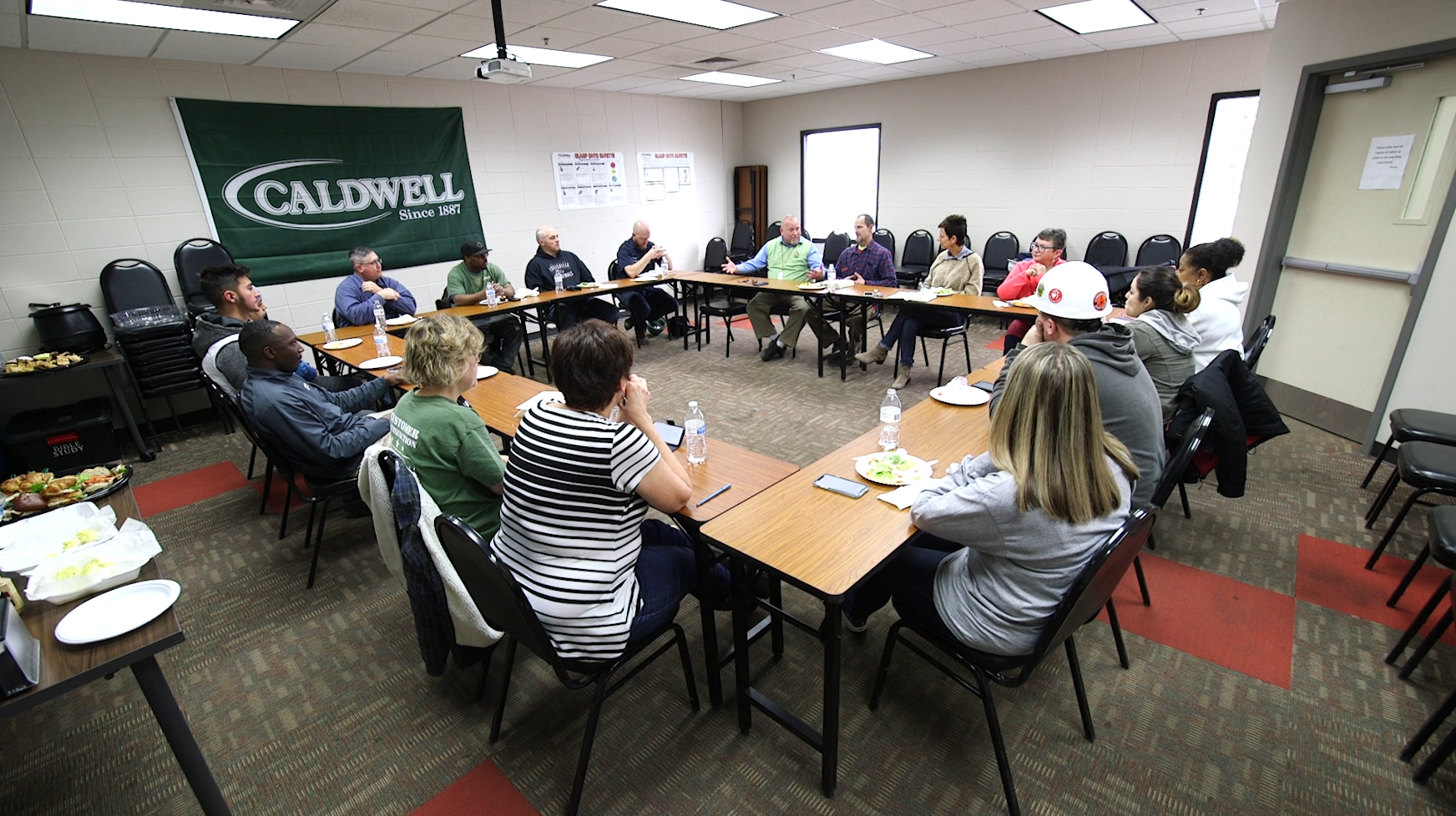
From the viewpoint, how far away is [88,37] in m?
3.78

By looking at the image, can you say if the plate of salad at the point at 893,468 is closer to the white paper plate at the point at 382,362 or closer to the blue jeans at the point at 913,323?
the white paper plate at the point at 382,362

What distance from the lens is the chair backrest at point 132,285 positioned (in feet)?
14.6

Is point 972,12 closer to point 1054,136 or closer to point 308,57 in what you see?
point 1054,136

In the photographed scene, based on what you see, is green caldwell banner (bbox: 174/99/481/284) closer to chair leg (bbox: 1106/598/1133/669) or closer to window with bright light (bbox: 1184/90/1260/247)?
chair leg (bbox: 1106/598/1133/669)

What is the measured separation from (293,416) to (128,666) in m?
1.47

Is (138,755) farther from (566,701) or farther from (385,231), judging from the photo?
(385,231)

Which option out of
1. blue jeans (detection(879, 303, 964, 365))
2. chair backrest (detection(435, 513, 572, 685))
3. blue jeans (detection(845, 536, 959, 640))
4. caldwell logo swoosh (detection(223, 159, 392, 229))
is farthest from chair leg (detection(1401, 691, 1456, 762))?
caldwell logo swoosh (detection(223, 159, 392, 229))

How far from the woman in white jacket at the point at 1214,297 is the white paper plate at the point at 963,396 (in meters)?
0.95

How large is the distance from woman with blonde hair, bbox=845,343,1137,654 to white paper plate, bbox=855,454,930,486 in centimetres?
26

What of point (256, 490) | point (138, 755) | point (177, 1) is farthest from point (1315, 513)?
point (177, 1)

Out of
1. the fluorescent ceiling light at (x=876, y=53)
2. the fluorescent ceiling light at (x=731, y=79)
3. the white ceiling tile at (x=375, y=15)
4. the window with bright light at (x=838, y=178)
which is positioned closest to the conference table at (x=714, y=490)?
the white ceiling tile at (x=375, y=15)

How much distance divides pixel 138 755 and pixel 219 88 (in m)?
5.12

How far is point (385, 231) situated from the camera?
5.91 meters

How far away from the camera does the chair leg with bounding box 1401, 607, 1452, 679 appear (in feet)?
6.09
